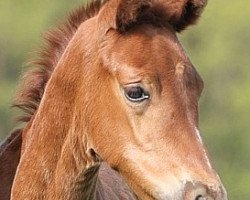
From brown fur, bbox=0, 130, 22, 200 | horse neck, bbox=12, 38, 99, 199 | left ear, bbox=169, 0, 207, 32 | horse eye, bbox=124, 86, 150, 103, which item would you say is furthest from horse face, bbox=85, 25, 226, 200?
brown fur, bbox=0, 130, 22, 200

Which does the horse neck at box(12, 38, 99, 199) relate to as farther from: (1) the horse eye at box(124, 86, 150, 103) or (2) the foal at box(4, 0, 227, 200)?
(1) the horse eye at box(124, 86, 150, 103)

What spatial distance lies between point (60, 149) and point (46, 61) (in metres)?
0.71

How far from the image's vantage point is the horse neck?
346 inches

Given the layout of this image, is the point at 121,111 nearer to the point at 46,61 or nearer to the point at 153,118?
the point at 153,118

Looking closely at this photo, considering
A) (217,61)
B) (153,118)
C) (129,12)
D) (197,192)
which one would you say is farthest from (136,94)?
(217,61)

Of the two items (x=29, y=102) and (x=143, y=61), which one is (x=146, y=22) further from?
(x=29, y=102)

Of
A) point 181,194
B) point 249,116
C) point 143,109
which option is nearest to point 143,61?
point 143,109

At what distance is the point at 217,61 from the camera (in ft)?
156

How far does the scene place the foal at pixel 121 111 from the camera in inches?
323

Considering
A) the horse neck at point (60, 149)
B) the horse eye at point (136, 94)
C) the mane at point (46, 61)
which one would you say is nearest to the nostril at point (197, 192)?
the horse eye at point (136, 94)

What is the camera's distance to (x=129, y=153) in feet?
27.5

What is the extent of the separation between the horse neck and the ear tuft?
16.9 inches

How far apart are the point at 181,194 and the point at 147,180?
1.05 feet

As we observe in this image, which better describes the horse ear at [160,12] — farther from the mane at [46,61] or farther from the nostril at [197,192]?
the nostril at [197,192]
